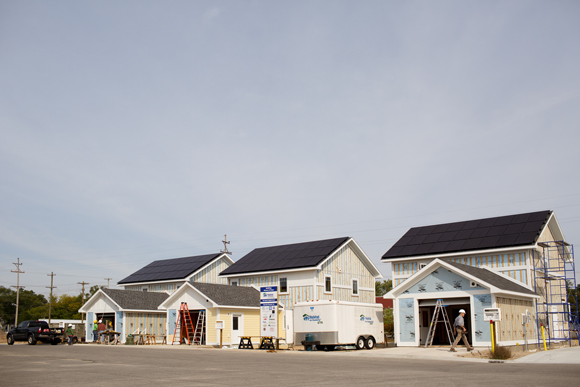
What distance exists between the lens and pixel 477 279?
2505 cm

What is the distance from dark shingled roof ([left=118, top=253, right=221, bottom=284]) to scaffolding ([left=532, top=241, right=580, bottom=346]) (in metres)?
29.7

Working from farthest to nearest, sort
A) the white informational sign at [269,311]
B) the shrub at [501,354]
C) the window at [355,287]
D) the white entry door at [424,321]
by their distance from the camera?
the window at [355,287], the white entry door at [424,321], the white informational sign at [269,311], the shrub at [501,354]

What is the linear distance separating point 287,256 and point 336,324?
16256 millimetres

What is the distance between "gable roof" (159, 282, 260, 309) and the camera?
35719 millimetres

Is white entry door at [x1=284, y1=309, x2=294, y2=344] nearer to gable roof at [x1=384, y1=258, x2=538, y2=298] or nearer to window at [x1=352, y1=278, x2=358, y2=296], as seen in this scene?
gable roof at [x1=384, y1=258, x2=538, y2=298]

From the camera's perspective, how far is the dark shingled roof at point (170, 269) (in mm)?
49509

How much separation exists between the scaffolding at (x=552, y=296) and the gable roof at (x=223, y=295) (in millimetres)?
18504

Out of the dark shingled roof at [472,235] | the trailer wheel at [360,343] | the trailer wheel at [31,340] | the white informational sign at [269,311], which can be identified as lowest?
the trailer wheel at [31,340]

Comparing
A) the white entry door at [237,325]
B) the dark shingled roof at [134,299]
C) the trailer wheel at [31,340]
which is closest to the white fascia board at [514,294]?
the white entry door at [237,325]

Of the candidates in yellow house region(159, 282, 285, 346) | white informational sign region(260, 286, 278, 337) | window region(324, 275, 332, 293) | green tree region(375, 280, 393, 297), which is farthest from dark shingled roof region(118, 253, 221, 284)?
green tree region(375, 280, 393, 297)

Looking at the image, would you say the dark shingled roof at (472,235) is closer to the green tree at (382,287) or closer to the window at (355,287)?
the window at (355,287)

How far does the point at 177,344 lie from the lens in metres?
37.3

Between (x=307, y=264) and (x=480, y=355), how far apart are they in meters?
19.0

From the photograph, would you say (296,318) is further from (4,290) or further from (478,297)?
(4,290)
